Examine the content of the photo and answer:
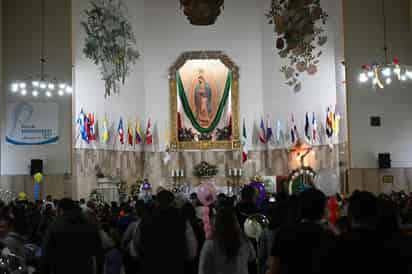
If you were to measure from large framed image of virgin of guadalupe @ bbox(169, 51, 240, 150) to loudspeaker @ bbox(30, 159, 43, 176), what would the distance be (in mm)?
7340

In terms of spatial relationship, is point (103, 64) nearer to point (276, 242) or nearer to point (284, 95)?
point (284, 95)

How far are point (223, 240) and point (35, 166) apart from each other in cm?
1504

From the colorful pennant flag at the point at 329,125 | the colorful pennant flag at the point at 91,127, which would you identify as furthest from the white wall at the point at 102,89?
the colorful pennant flag at the point at 329,125

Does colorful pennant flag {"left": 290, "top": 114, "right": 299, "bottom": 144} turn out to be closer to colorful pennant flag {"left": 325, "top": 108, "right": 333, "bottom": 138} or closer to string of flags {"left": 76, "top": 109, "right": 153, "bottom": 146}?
colorful pennant flag {"left": 325, "top": 108, "right": 333, "bottom": 138}

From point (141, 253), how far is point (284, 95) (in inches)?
777

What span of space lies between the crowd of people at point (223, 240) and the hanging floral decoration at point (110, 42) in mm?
13893

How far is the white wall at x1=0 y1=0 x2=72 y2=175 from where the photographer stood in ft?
62.5

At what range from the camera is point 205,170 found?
80.5 ft

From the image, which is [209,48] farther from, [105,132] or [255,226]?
[255,226]

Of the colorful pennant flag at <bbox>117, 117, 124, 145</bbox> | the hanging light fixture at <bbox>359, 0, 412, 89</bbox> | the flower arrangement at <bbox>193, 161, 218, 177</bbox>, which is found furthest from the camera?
the flower arrangement at <bbox>193, 161, 218, 177</bbox>

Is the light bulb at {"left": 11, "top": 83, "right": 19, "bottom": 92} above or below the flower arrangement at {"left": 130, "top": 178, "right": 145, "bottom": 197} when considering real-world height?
above

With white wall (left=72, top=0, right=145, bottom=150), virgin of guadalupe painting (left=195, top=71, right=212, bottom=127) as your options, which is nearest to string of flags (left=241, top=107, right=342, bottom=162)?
virgin of guadalupe painting (left=195, top=71, right=212, bottom=127)

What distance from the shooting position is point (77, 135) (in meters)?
20.2

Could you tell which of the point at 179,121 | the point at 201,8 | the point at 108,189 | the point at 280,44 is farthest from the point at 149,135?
the point at 201,8
